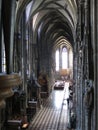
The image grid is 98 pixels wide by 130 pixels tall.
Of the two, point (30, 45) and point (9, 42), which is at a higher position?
point (30, 45)

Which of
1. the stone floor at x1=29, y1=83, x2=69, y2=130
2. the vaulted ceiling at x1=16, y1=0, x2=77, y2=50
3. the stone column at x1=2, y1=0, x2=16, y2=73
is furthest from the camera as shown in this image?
the vaulted ceiling at x1=16, y1=0, x2=77, y2=50

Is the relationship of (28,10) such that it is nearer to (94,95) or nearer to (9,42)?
(94,95)

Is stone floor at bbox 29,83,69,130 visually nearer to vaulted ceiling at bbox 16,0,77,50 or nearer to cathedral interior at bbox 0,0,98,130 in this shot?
cathedral interior at bbox 0,0,98,130

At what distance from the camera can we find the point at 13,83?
1134 millimetres

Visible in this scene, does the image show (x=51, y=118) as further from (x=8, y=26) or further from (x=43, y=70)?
(x=8, y=26)

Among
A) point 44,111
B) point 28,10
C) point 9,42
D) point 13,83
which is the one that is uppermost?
point 28,10

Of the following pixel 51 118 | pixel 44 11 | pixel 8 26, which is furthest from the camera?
pixel 44 11

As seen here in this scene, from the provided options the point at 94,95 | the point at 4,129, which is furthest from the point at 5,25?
the point at 4,129

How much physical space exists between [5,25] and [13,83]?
245 millimetres

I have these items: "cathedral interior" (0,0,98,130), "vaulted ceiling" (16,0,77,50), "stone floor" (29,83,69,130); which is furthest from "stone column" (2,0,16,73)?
"vaulted ceiling" (16,0,77,50)

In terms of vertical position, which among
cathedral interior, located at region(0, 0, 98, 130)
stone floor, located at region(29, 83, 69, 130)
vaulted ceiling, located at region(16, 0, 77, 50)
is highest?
vaulted ceiling, located at region(16, 0, 77, 50)

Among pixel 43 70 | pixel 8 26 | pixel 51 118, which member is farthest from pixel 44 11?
pixel 8 26

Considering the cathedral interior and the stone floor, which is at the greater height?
the cathedral interior

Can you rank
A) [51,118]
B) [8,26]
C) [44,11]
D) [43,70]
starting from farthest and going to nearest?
1. [43,70]
2. [44,11]
3. [51,118]
4. [8,26]
